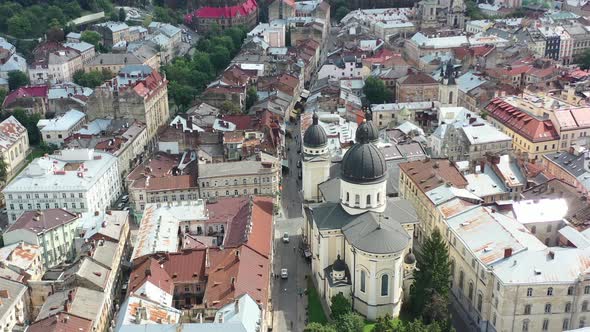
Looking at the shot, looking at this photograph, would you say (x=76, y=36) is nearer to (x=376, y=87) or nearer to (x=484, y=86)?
(x=376, y=87)

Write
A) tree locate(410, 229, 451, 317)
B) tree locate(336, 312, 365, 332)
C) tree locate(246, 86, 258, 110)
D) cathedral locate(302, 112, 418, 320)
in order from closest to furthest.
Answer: tree locate(336, 312, 365, 332)
tree locate(410, 229, 451, 317)
cathedral locate(302, 112, 418, 320)
tree locate(246, 86, 258, 110)

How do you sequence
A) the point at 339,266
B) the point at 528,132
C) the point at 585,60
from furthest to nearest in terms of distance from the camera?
the point at 585,60
the point at 528,132
the point at 339,266

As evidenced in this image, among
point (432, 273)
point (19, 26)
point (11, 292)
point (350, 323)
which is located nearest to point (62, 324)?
point (11, 292)

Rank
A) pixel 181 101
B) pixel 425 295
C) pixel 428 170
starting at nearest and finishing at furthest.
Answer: pixel 425 295 < pixel 428 170 < pixel 181 101

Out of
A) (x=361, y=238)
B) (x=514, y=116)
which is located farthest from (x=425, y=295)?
(x=514, y=116)

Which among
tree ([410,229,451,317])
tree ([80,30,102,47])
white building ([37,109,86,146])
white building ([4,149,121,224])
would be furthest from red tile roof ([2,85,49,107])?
tree ([410,229,451,317])

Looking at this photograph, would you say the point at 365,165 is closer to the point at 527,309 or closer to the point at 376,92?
the point at 527,309

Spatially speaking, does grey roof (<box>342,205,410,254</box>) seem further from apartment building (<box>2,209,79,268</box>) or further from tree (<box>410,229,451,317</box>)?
apartment building (<box>2,209,79,268</box>)
